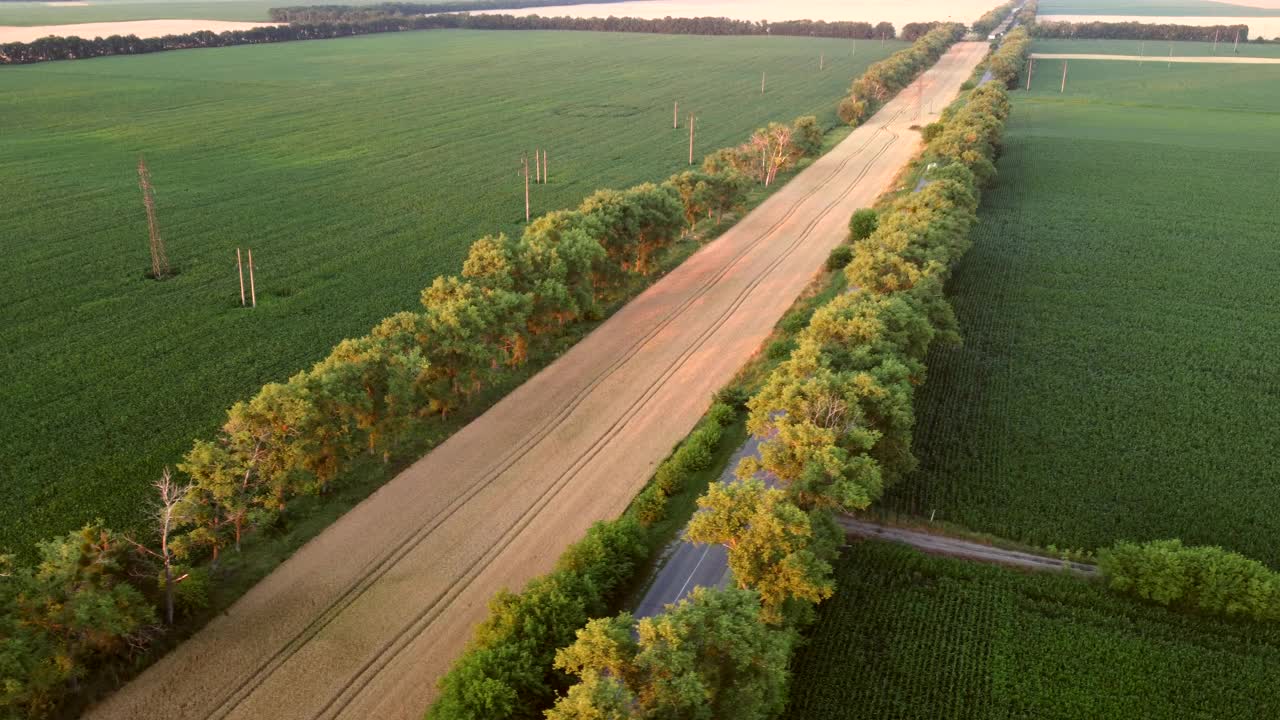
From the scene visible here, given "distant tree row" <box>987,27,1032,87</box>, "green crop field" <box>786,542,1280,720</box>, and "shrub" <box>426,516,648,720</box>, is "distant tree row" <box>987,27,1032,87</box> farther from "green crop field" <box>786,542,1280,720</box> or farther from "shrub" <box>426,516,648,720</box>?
"shrub" <box>426,516,648,720</box>

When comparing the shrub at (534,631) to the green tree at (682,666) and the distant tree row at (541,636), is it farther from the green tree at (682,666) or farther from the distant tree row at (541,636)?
the green tree at (682,666)

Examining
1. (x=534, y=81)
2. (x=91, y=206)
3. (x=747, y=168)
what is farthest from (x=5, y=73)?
(x=747, y=168)

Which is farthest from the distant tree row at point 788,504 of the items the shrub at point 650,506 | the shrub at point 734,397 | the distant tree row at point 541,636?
the shrub at point 734,397

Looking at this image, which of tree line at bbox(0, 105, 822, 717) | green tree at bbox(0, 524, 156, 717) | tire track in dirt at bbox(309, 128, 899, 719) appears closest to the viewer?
green tree at bbox(0, 524, 156, 717)

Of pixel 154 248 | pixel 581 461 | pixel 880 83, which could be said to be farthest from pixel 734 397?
pixel 880 83

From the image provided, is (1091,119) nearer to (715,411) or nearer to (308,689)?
(715,411)

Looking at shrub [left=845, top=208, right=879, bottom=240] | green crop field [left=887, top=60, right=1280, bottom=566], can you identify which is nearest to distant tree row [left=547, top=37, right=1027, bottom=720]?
green crop field [left=887, top=60, right=1280, bottom=566]

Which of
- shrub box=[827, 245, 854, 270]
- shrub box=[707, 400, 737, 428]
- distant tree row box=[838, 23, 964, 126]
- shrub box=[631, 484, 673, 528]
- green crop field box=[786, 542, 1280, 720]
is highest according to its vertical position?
distant tree row box=[838, 23, 964, 126]

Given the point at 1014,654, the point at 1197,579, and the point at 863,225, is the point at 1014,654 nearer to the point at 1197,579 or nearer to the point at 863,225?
the point at 1197,579
